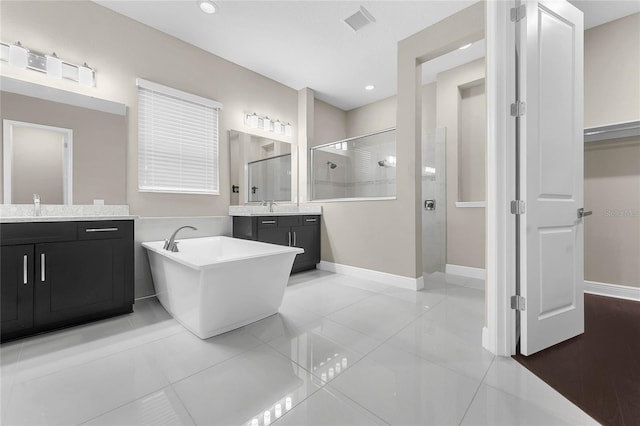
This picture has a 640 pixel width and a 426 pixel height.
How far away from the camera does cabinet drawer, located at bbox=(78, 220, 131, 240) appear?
2.08 m

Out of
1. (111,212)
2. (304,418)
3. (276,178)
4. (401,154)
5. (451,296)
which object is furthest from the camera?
(276,178)

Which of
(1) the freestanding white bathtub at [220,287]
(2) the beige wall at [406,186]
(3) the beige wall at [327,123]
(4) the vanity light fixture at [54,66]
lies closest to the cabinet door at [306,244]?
(2) the beige wall at [406,186]

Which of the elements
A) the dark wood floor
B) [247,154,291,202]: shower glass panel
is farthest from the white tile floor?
[247,154,291,202]: shower glass panel

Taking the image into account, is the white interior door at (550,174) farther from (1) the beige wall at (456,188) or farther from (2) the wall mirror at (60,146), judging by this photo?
(2) the wall mirror at (60,146)

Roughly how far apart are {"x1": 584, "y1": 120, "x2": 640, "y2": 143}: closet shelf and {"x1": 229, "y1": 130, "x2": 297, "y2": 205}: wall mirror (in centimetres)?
365

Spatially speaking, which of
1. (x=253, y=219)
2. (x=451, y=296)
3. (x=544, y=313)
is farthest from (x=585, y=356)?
(x=253, y=219)

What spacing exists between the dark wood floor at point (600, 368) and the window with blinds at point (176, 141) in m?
3.46

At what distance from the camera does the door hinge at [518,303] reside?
1.65 meters

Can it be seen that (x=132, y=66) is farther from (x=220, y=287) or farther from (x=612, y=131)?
(x=612, y=131)

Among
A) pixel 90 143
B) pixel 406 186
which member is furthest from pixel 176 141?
pixel 406 186

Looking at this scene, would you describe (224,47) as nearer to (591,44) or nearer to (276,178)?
(276,178)

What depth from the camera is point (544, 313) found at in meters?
1.73

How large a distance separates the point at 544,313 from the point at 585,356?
1.02 ft

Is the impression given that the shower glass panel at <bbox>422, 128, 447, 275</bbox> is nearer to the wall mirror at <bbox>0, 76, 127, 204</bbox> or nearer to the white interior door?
the white interior door
